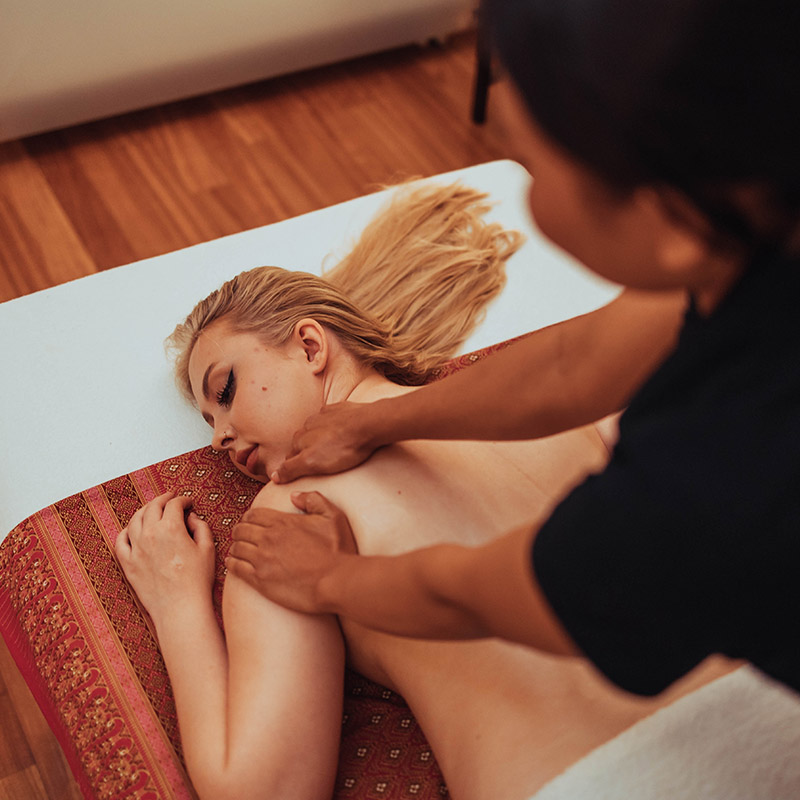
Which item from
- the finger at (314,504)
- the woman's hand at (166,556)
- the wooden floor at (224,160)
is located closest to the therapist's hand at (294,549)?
the finger at (314,504)

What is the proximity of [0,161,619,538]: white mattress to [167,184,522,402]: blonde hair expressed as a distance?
5cm

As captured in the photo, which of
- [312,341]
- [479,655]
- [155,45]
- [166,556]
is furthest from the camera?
[155,45]

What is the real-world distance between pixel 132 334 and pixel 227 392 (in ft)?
1.24

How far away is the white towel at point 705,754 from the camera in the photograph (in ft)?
3.19

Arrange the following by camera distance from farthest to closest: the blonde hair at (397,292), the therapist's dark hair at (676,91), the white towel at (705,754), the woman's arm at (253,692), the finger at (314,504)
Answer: the blonde hair at (397,292) < the finger at (314,504) < the woman's arm at (253,692) < the white towel at (705,754) < the therapist's dark hair at (676,91)

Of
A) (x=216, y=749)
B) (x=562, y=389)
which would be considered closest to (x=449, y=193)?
(x=562, y=389)

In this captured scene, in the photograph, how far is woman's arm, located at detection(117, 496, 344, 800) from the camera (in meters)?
1.09

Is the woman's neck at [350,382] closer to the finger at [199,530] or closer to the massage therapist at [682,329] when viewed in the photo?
the finger at [199,530]

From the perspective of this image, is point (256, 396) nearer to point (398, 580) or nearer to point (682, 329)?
point (398, 580)

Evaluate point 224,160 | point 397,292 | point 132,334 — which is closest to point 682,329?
point 397,292

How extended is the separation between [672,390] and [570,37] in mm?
275

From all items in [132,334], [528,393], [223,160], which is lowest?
[223,160]

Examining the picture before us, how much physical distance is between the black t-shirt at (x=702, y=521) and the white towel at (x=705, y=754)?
0.98 feet

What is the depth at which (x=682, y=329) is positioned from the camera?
77 centimetres
